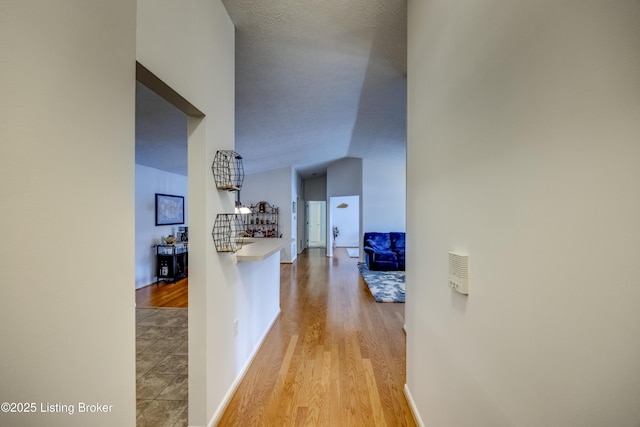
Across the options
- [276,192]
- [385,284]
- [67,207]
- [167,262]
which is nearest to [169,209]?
[167,262]

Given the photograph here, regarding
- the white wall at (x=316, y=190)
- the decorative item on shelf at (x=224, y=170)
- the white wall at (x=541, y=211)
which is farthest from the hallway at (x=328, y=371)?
the white wall at (x=316, y=190)

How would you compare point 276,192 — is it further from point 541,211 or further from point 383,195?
point 541,211

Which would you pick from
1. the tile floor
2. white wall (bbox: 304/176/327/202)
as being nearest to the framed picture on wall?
the tile floor

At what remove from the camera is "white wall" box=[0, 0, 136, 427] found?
2.02 ft

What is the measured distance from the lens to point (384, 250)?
275 inches

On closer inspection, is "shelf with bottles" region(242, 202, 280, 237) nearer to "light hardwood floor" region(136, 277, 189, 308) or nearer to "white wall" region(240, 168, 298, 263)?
"white wall" region(240, 168, 298, 263)

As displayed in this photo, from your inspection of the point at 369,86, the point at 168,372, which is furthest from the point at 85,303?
the point at 369,86

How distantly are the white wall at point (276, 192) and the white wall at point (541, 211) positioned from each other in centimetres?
660

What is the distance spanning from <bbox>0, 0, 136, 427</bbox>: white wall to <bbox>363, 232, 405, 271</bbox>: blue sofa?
578cm

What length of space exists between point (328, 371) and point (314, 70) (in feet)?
9.78

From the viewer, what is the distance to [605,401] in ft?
1.77

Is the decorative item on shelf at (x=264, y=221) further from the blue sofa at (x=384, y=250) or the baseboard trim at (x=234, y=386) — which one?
the baseboard trim at (x=234, y=386)

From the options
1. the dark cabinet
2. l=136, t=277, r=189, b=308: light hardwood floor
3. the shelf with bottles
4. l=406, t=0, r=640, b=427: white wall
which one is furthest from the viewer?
the shelf with bottles

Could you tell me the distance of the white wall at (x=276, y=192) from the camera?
773 centimetres
